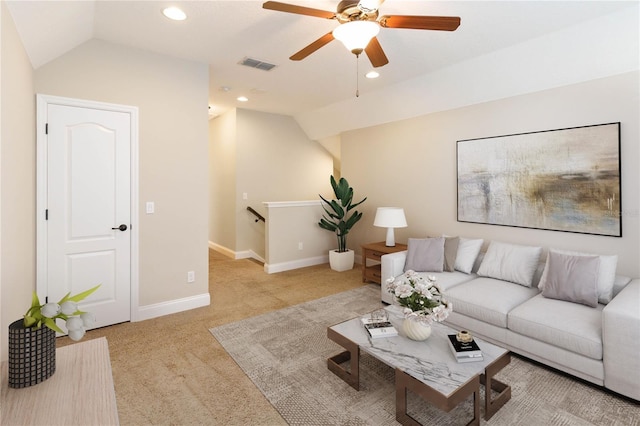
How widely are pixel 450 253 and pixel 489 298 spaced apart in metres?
0.93

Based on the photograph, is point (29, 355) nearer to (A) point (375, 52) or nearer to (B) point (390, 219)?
(A) point (375, 52)

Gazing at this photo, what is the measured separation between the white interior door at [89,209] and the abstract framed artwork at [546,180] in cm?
386

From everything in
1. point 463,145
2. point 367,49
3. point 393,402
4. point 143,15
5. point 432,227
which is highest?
point 143,15

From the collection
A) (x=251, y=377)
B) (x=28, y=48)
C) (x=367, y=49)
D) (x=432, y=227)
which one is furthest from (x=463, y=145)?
(x=28, y=48)

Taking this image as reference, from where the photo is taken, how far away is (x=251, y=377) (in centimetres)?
244

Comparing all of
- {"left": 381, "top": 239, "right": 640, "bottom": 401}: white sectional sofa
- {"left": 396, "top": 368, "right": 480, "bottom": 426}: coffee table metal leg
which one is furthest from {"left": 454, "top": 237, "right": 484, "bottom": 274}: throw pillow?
{"left": 396, "top": 368, "right": 480, "bottom": 426}: coffee table metal leg

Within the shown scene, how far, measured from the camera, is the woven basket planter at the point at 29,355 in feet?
4.39

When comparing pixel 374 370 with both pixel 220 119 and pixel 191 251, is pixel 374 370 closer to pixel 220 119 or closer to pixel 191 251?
pixel 191 251

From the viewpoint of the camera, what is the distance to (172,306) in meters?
3.62

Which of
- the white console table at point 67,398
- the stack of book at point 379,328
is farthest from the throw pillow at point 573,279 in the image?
the white console table at point 67,398

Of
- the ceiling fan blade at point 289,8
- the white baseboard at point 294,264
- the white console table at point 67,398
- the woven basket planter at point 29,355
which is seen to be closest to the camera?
the white console table at point 67,398

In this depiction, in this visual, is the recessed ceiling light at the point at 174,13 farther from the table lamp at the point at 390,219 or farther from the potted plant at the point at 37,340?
the table lamp at the point at 390,219

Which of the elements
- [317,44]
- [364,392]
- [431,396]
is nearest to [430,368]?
[431,396]

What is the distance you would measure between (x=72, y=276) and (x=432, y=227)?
13.7ft
